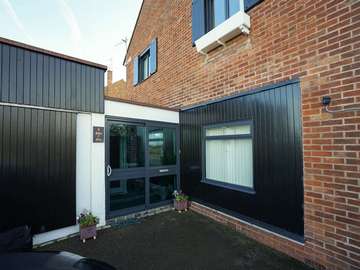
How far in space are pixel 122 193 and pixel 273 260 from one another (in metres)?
3.06

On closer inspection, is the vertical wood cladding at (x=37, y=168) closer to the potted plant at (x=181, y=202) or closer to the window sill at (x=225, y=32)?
the potted plant at (x=181, y=202)

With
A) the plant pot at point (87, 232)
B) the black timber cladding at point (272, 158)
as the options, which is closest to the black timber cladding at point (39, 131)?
the plant pot at point (87, 232)

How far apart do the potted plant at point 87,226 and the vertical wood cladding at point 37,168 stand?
0.25 metres

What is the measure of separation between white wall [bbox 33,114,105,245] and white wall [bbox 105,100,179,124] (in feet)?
1.08

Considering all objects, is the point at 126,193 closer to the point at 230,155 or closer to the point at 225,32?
the point at 230,155

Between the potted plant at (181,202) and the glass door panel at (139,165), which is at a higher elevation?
the glass door panel at (139,165)

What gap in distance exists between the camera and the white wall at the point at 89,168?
12.1 feet

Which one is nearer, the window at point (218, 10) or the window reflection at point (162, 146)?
the window at point (218, 10)

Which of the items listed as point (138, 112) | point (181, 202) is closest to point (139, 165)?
point (138, 112)

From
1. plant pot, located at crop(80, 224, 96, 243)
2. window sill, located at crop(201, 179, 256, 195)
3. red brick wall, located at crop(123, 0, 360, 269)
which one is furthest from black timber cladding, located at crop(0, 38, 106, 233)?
red brick wall, located at crop(123, 0, 360, 269)

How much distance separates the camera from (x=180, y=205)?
483 cm

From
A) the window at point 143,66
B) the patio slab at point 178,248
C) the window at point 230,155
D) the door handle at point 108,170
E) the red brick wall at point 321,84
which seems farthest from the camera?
the window at point 143,66

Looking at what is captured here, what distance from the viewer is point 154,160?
482 cm

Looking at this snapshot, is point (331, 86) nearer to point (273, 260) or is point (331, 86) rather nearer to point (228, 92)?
point (228, 92)
